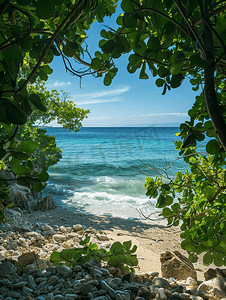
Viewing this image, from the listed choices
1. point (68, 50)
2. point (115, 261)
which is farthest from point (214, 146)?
point (115, 261)

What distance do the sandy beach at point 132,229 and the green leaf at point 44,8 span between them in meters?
4.28

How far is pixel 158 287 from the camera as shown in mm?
1801

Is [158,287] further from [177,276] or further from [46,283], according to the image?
[46,283]

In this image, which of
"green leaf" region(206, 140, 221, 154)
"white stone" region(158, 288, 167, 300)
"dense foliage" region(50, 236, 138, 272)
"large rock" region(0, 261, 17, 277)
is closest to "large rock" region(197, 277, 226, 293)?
"white stone" region(158, 288, 167, 300)

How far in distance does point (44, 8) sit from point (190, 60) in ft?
1.65

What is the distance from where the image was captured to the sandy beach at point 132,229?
4.98 meters

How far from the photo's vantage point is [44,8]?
2.17 ft

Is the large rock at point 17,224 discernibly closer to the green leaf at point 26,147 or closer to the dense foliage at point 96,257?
the dense foliage at point 96,257

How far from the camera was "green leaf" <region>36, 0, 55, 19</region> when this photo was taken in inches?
25.7

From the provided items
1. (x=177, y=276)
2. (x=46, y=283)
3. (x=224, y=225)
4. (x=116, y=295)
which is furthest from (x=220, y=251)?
(x=46, y=283)

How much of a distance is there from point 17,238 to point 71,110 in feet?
16.7

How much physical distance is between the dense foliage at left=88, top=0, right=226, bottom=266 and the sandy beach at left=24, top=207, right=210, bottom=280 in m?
2.92

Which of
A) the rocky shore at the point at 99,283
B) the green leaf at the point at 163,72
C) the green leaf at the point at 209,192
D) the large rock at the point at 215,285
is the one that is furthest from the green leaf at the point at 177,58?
the large rock at the point at 215,285

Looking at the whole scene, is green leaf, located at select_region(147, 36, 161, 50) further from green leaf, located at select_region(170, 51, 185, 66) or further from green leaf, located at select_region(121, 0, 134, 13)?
green leaf, located at select_region(170, 51, 185, 66)
